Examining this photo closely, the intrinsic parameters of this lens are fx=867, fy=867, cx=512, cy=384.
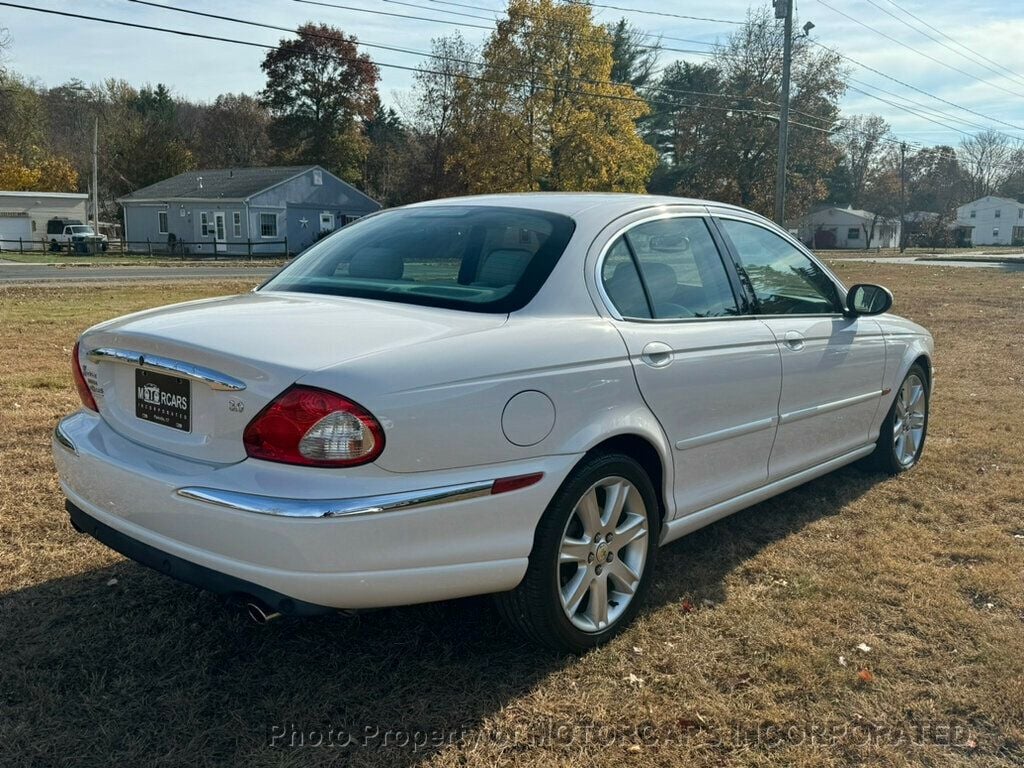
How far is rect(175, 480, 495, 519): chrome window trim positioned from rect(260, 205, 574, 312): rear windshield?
2.33ft

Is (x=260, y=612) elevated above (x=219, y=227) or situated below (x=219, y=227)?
below

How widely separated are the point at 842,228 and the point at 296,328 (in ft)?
288

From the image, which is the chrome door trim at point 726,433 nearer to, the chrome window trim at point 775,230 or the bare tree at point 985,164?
the chrome window trim at point 775,230

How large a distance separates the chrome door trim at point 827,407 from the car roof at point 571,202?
108cm

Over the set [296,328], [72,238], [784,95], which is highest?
[784,95]

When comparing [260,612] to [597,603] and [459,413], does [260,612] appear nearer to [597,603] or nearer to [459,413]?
[459,413]

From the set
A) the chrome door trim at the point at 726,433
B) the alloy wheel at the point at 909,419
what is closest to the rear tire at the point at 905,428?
the alloy wheel at the point at 909,419

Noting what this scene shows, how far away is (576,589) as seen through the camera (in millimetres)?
3072

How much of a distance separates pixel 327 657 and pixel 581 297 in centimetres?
159

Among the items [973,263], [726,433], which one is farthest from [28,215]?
[726,433]

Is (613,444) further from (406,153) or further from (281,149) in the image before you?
(281,149)

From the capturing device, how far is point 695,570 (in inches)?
155

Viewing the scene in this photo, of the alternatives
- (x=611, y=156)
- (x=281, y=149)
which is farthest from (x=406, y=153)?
(x=611, y=156)

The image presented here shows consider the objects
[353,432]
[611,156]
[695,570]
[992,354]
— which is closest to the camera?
[353,432]
